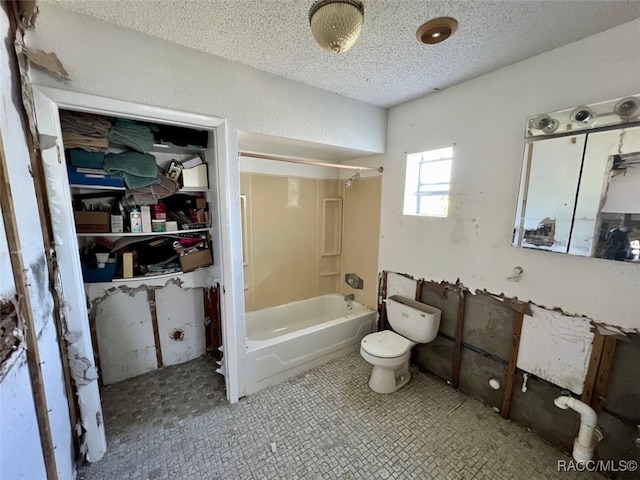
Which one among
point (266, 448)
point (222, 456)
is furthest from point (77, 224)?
point (266, 448)

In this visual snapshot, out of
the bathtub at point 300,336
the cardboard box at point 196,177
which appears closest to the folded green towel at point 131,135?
the cardboard box at point 196,177

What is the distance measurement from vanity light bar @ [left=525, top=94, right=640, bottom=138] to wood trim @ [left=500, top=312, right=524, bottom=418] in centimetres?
116

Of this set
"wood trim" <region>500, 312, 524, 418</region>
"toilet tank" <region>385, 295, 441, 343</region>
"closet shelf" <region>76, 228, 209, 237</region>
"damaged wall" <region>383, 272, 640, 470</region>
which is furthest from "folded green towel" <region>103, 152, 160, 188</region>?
"wood trim" <region>500, 312, 524, 418</region>

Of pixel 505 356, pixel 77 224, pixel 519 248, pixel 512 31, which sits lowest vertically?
pixel 505 356

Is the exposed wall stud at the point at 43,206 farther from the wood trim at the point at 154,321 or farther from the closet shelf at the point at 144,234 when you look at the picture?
the wood trim at the point at 154,321

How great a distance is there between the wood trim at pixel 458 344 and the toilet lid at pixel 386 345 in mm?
382

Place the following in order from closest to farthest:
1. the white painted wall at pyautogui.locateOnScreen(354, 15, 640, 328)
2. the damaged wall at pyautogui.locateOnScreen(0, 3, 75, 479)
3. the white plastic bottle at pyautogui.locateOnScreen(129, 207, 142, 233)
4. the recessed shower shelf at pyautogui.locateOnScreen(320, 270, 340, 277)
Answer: the damaged wall at pyautogui.locateOnScreen(0, 3, 75, 479)
the white painted wall at pyautogui.locateOnScreen(354, 15, 640, 328)
the white plastic bottle at pyautogui.locateOnScreen(129, 207, 142, 233)
the recessed shower shelf at pyautogui.locateOnScreen(320, 270, 340, 277)

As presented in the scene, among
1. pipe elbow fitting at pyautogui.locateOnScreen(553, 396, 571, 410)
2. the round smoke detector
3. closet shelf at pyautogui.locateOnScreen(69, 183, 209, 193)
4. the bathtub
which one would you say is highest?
the round smoke detector

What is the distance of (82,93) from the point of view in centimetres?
128

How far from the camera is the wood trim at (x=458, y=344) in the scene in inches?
79.7

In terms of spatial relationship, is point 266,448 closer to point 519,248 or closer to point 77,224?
point 77,224

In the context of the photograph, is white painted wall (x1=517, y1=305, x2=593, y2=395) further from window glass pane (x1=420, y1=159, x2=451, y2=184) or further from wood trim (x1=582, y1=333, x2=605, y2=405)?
window glass pane (x1=420, y1=159, x2=451, y2=184)

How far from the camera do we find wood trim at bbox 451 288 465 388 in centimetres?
203

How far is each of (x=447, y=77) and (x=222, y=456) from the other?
9.44ft
